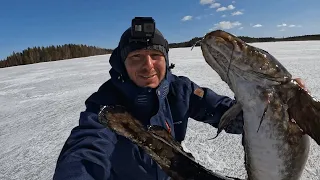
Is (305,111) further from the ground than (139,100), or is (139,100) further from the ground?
(305,111)

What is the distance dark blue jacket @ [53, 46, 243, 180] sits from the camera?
5.21 feet

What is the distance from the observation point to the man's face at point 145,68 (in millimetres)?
2154

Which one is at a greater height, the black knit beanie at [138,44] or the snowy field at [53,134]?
the black knit beanie at [138,44]

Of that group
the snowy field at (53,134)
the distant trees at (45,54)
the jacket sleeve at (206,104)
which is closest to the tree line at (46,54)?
the distant trees at (45,54)

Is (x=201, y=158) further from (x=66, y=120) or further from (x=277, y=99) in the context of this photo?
(x=66, y=120)

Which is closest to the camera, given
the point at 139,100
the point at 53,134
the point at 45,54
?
the point at 139,100

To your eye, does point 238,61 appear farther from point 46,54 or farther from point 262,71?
point 46,54

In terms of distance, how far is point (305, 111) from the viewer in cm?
125

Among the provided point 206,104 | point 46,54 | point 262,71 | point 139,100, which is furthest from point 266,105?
point 46,54

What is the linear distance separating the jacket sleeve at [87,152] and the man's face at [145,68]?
417 mm

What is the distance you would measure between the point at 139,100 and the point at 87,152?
624 mm

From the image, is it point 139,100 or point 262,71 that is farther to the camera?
point 139,100

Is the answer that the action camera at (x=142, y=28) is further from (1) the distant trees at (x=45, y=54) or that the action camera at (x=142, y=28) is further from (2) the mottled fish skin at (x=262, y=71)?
(1) the distant trees at (x=45, y=54)

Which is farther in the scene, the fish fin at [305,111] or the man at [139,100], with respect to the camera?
the man at [139,100]
